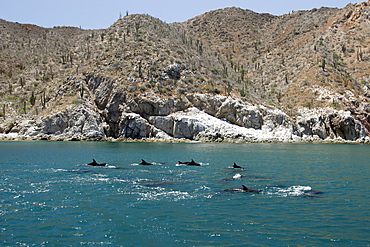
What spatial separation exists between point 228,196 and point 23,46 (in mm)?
134946

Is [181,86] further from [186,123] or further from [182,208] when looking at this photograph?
[182,208]

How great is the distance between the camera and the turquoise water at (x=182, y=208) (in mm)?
12508

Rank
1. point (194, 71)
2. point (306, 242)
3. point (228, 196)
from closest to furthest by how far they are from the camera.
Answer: point (306, 242), point (228, 196), point (194, 71)

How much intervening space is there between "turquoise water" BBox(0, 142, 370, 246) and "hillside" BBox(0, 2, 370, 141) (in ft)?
157

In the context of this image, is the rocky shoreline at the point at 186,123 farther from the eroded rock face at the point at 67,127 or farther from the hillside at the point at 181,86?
the hillside at the point at 181,86

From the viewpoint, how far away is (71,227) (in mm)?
13617

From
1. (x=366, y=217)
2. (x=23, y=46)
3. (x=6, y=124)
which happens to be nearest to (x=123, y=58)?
(x=6, y=124)

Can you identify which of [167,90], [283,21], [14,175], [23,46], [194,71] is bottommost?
[14,175]

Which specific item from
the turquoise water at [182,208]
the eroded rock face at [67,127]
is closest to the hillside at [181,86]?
the eroded rock face at [67,127]

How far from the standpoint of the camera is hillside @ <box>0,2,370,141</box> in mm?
74750

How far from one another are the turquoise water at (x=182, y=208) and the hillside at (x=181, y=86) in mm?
47899

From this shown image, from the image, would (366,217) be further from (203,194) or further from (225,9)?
(225,9)

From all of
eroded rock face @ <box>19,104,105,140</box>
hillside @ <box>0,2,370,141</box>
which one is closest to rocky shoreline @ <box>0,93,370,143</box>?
eroded rock face @ <box>19,104,105,140</box>

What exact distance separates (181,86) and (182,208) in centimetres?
6768
